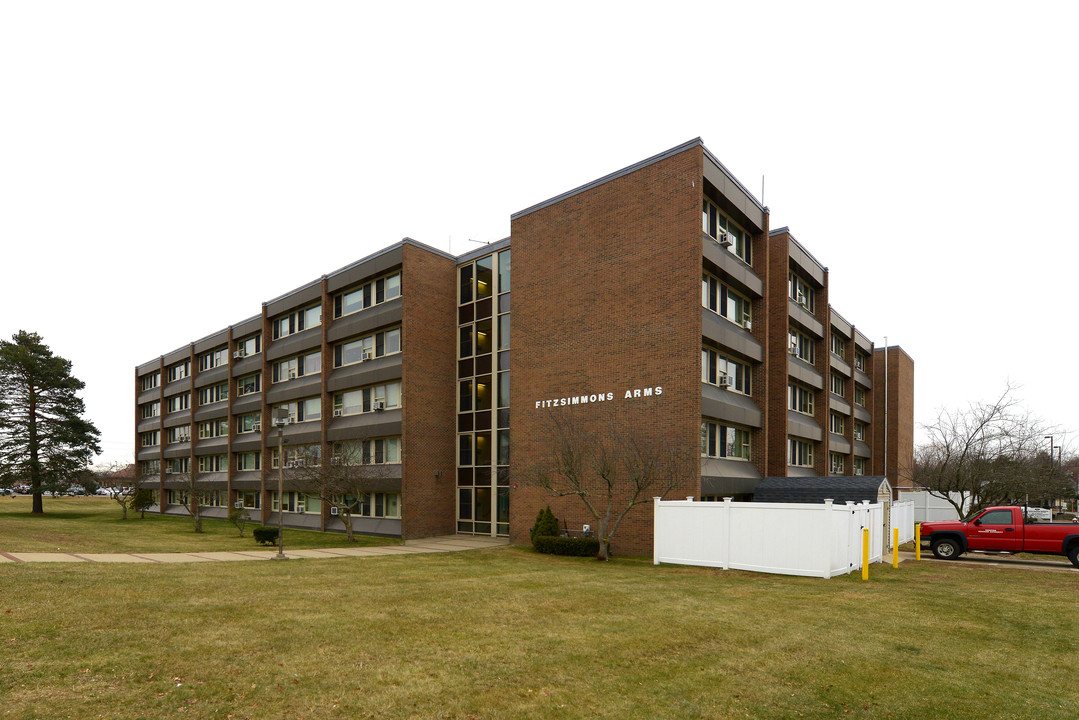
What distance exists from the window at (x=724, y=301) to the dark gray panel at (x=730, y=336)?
0.42m

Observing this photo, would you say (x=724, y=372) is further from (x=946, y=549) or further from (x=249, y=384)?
(x=249, y=384)

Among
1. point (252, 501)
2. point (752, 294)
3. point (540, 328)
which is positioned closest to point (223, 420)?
point (252, 501)

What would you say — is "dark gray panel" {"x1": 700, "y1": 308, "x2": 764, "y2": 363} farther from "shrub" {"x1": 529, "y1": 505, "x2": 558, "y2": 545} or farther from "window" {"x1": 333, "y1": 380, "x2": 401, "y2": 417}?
"window" {"x1": 333, "y1": 380, "x2": 401, "y2": 417}

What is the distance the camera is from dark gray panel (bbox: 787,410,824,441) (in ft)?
104

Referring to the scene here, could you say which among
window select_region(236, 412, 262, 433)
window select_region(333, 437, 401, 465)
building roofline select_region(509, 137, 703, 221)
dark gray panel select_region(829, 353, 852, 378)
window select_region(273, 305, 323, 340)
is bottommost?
window select_region(333, 437, 401, 465)

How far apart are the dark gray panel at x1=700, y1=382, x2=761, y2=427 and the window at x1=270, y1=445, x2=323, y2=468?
20707 mm

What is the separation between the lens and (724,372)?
27.1m

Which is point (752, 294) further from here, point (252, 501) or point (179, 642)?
point (252, 501)

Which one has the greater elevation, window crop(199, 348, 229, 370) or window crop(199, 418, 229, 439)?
window crop(199, 348, 229, 370)

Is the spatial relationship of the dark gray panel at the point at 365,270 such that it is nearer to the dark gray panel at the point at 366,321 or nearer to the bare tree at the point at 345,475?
the dark gray panel at the point at 366,321

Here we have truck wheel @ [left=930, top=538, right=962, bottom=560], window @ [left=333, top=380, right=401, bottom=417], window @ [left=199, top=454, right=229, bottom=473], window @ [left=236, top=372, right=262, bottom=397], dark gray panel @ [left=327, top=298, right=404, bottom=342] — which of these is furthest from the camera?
window @ [left=199, top=454, right=229, bottom=473]

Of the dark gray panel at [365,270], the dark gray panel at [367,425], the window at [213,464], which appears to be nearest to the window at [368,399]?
the dark gray panel at [367,425]

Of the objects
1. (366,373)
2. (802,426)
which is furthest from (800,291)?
(366,373)

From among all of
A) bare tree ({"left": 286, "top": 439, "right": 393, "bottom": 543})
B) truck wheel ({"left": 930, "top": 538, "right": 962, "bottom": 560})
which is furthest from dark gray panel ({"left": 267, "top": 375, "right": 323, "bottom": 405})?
truck wheel ({"left": 930, "top": 538, "right": 962, "bottom": 560})
